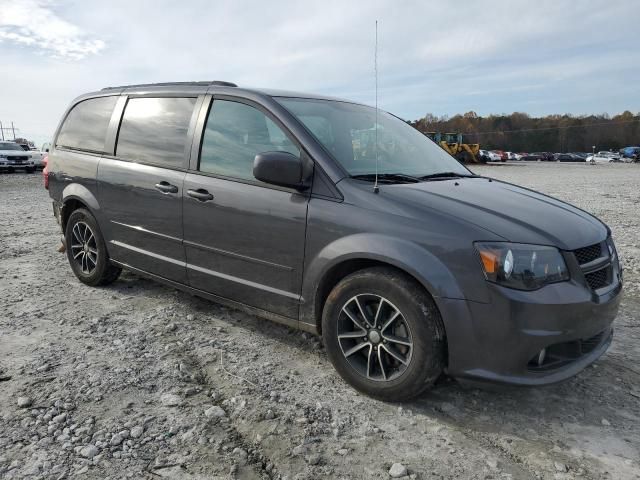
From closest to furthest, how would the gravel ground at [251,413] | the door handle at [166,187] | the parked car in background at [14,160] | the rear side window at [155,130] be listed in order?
1. the gravel ground at [251,413]
2. the door handle at [166,187]
3. the rear side window at [155,130]
4. the parked car in background at [14,160]

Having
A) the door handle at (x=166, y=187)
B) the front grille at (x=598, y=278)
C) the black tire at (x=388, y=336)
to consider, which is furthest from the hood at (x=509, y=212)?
the door handle at (x=166, y=187)

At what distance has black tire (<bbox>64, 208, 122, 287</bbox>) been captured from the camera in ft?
15.4

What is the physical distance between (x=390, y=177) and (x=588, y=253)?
1.23 meters

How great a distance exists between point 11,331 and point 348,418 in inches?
109

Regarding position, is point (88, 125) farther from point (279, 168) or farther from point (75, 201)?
point (279, 168)

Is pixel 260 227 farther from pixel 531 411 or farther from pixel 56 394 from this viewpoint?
pixel 531 411

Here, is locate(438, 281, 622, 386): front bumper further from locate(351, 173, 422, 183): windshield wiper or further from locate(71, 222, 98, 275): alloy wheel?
locate(71, 222, 98, 275): alloy wheel

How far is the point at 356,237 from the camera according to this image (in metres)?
2.88

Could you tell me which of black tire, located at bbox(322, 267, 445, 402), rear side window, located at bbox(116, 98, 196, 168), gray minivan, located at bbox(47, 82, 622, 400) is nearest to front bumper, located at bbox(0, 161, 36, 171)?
gray minivan, located at bbox(47, 82, 622, 400)

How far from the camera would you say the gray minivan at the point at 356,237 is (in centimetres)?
256

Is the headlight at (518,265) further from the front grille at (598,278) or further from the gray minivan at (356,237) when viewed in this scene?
the front grille at (598,278)

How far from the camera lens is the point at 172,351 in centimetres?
354

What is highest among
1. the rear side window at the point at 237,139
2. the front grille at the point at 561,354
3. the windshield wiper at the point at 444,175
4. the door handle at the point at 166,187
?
the rear side window at the point at 237,139

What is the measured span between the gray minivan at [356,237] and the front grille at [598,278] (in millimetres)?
14
